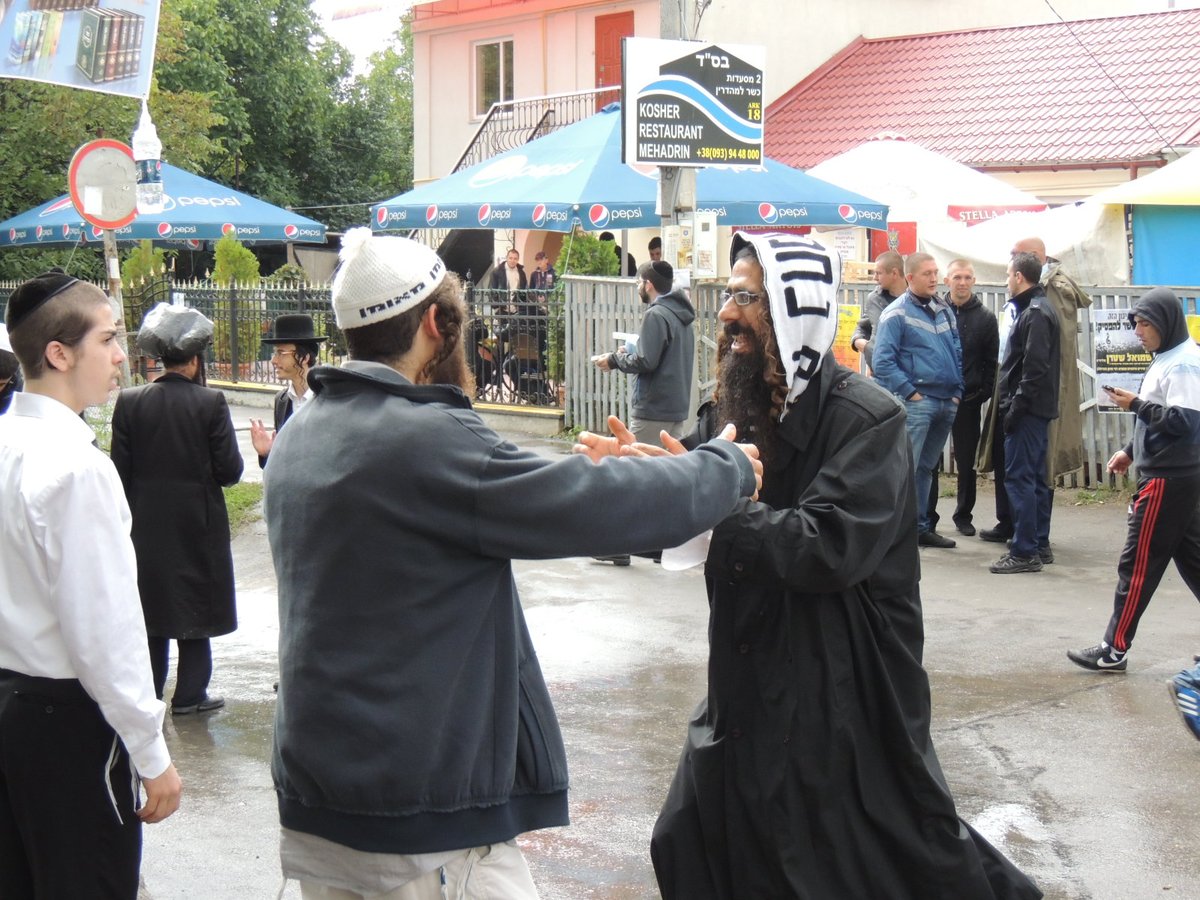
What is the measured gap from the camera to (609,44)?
85.7ft

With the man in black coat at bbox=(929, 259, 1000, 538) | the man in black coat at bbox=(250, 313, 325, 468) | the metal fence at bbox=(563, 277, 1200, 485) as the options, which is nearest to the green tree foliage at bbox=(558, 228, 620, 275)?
the metal fence at bbox=(563, 277, 1200, 485)

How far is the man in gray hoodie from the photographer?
32.0 ft

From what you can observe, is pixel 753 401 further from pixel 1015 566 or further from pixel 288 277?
pixel 288 277

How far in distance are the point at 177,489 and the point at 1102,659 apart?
4.53 metres

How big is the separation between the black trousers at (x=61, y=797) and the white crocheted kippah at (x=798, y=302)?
174 centimetres

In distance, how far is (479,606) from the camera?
256 cm

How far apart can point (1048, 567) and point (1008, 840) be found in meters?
4.88

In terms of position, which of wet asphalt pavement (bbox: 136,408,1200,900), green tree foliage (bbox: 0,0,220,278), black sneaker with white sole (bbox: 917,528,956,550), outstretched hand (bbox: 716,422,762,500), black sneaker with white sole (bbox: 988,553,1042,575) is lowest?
wet asphalt pavement (bbox: 136,408,1200,900)

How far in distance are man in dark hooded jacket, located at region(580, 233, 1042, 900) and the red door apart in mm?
23103

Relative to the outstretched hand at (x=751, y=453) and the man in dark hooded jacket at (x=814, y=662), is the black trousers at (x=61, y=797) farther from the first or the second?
the outstretched hand at (x=751, y=453)

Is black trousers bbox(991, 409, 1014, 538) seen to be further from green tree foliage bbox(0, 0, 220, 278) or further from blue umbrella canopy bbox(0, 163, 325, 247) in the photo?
blue umbrella canopy bbox(0, 163, 325, 247)

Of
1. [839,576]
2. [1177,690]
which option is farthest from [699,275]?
[839,576]

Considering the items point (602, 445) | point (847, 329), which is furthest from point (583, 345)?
point (602, 445)

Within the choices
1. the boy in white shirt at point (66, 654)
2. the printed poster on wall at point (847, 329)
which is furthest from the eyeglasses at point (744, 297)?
the printed poster on wall at point (847, 329)
